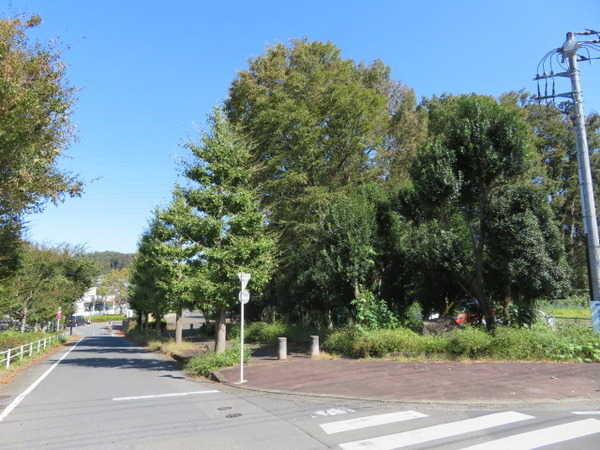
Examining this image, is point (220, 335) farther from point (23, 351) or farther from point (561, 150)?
point (561, 150)

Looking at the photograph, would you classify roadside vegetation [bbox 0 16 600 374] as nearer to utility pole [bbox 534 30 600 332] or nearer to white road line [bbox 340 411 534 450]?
utility pole [bbox 534 30 600 332]

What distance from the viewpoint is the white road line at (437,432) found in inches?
211

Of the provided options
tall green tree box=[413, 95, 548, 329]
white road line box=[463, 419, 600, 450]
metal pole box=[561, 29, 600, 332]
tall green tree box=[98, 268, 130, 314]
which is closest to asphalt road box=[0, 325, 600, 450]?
white road line box=[463, 419, 600, 450]

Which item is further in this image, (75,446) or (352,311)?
(352,311)

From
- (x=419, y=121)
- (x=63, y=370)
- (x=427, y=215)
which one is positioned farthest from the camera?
(x=419, y=121)

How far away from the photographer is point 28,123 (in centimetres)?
946

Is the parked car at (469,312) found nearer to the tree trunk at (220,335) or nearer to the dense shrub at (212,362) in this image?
the dense shrub at (212,362)

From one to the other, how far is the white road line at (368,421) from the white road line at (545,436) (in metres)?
1.62

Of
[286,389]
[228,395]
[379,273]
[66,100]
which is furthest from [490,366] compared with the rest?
[66,100]

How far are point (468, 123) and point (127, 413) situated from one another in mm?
13302

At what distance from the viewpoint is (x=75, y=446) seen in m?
5.74

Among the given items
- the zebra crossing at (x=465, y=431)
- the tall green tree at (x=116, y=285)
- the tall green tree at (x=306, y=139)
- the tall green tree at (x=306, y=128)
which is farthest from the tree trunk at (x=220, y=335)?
the tall green tree at (x=116, y=285)

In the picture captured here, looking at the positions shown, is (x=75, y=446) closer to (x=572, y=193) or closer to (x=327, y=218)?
(x=327, y=218)

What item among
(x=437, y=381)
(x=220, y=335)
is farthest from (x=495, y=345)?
(x=220, y=335)
